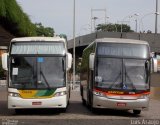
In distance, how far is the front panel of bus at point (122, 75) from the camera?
72.6 feet

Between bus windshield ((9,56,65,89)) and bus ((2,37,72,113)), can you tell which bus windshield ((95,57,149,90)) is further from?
bus windshield ((9,56,65,89))

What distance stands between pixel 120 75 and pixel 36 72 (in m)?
3.26

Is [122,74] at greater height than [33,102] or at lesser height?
greater

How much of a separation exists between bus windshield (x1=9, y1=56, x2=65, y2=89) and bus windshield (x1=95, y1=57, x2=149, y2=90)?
62.0 inches

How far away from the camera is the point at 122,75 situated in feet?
73.4

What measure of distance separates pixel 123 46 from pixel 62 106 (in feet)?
11.4

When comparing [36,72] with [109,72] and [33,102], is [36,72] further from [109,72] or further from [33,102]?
[109,72]

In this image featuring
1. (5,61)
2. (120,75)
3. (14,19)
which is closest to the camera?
(5,61)

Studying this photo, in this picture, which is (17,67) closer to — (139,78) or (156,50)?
(139,78)

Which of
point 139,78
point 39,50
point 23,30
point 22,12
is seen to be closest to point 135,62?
point 139,78

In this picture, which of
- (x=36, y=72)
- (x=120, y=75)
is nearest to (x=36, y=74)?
(x=36, y=72)

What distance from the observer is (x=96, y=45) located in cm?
2288

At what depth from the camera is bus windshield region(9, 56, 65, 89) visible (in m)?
21.8

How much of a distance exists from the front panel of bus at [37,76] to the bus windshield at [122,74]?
1.53 meters
